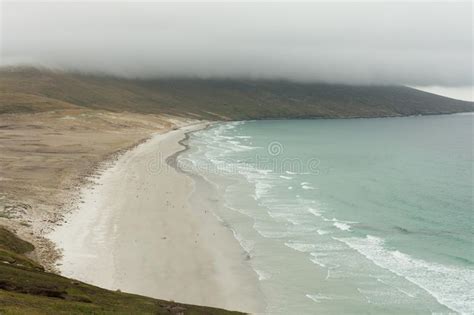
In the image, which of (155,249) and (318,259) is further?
(155,249)

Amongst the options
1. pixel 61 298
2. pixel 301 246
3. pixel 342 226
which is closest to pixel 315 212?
pixel 342 226

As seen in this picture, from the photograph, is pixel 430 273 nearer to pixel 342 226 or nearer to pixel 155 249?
pixel 342 226

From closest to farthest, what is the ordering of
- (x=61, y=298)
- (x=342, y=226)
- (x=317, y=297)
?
1. (x=61, y=298)
2. (x=317, y=297)
3. (x=342, y=226)

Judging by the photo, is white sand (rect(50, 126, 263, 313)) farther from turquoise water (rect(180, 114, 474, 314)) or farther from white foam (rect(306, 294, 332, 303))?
white foam (rect(306, 294, 332, 303))

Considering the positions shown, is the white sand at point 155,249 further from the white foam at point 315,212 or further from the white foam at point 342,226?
the white foam at point 315,212

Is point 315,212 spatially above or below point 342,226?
above

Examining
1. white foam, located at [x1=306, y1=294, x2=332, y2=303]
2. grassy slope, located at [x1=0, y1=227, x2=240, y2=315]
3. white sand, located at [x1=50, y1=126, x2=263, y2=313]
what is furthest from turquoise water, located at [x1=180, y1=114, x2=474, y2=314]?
grassy slope, located at [x1=0, y1=227, x2=240, y2=315]

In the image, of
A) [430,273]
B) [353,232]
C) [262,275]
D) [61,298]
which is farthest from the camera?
[353,232]
